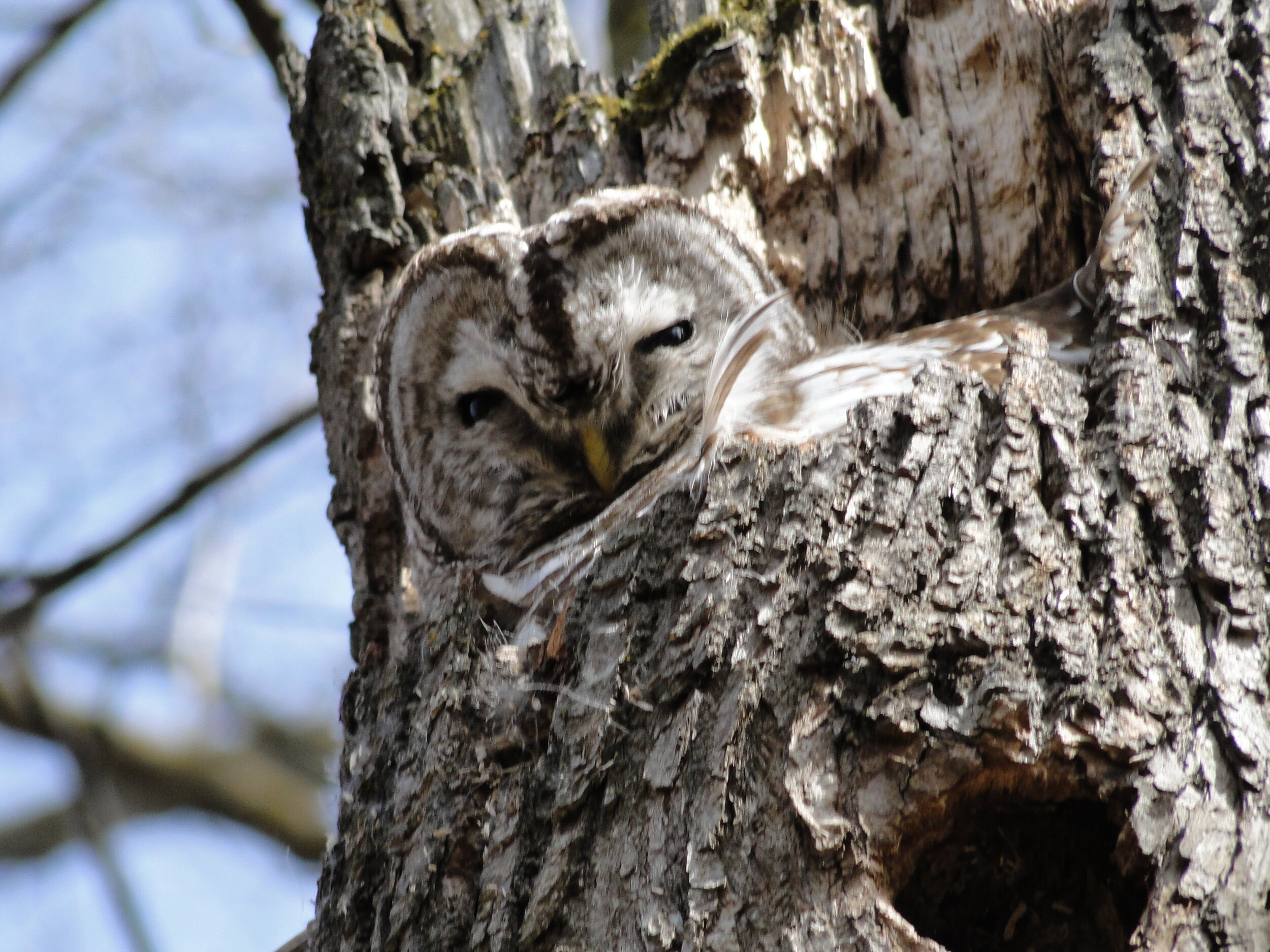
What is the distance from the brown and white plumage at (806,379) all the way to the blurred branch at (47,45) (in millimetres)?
2697

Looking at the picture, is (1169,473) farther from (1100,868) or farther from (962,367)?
(1100,868)

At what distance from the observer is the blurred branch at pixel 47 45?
13.3 feet

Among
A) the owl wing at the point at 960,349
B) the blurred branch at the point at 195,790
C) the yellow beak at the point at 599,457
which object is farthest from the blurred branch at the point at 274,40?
the blurred branch at the point at 195,790

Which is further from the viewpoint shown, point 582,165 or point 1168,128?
point 582,165

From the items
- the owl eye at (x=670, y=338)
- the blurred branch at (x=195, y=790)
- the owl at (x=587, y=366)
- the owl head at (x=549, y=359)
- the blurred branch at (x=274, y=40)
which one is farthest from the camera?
the blurred branch at (x=195, y=790)

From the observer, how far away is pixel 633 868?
1639 mm

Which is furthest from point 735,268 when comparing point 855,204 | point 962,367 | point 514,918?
point 514,918

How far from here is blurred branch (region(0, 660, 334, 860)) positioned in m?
4.52

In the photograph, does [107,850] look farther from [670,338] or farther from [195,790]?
[670,338]

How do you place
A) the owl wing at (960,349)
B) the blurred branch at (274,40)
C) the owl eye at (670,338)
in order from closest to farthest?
1. the owl wing at (960,349)
2. the owl eye at (670,338)
3. the blurred branch at (274,40)

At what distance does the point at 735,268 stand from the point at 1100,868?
5.55 feet

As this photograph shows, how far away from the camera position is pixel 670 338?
2.92 meters

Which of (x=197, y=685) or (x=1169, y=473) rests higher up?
(x=1169, y=473)

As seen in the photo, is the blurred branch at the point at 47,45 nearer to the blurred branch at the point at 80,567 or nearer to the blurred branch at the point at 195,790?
the blurred branch at the point at 80,567
